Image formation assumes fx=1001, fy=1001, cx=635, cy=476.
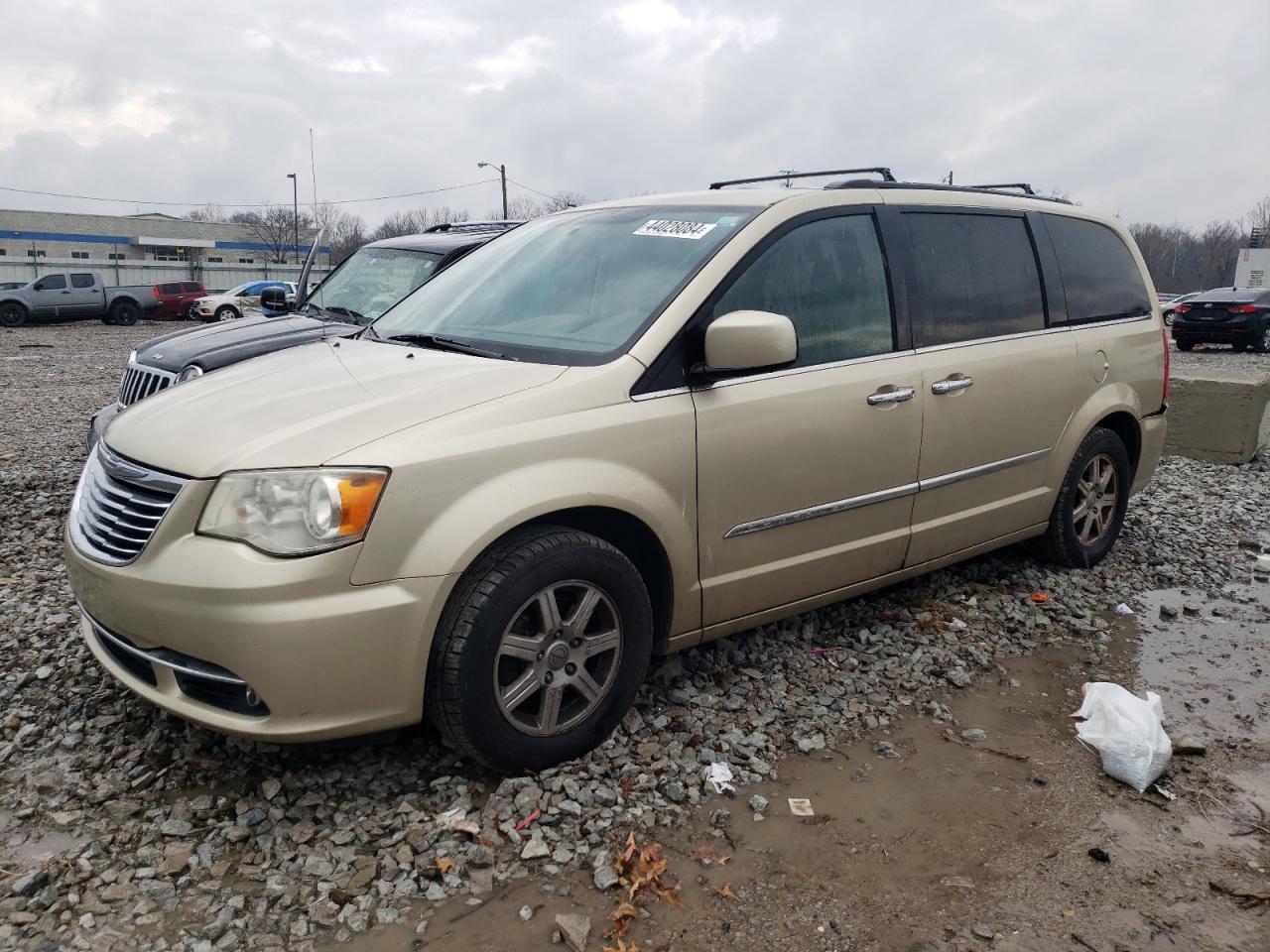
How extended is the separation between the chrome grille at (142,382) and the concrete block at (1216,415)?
7968 mm

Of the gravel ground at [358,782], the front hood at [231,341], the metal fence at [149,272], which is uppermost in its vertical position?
the metal fence at [149,272]

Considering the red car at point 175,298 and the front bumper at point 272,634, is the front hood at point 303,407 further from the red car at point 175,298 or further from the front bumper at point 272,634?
the red car at point 175,298

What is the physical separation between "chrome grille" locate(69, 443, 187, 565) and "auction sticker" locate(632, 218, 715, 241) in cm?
194

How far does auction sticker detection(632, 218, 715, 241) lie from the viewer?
12.1ft

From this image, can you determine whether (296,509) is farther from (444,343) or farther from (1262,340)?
(1262,340)

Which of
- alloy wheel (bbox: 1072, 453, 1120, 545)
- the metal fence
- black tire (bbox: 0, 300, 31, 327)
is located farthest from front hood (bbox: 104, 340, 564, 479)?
the metal fence

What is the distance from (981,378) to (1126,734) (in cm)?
158

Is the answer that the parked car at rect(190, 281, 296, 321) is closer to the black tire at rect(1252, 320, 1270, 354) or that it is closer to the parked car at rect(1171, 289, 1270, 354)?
the parked car at rect(1171, 289, 1270, 354)

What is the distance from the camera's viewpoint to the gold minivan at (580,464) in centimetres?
274

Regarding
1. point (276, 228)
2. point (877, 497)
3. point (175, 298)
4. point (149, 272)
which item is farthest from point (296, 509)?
point (276, 228)

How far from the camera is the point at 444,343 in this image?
12.1 feet

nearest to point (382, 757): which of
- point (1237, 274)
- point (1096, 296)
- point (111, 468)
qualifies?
point (111, 468)

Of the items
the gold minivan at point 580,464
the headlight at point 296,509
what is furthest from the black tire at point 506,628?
the headlight at point 296,509

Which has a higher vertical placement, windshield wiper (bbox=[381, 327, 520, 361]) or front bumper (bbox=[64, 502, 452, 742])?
windshield wiper (bbox=[381, 327, 520, 361])
